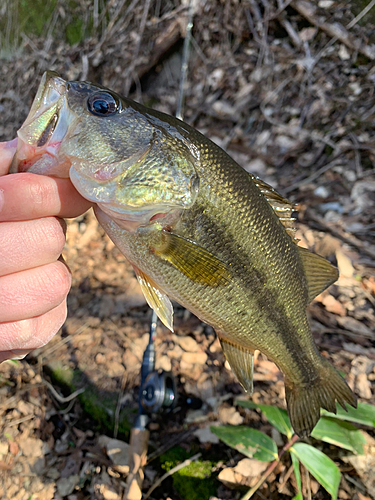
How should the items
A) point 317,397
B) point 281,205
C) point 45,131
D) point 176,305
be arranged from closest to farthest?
point 45,131, point 281,205, point 317,397, point 176,305

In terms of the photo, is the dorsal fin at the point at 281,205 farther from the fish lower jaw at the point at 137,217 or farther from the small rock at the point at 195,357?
the small rock at the point at 195,357

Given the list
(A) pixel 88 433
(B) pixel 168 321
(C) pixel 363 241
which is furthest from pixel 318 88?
(A) pixel 88 433

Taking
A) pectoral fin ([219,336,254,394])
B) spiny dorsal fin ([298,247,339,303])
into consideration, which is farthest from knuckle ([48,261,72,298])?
spiny dorsal fin ([298,247,339,303])

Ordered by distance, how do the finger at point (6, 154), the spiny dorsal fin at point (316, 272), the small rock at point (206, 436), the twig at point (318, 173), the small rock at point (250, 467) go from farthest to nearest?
the twig at point (318, 173) → the small rock at point (206, 436) → the small rock at point (250, 467) → the spiny dorsal fin at point (316, 272) → the finger at point (6, 154)

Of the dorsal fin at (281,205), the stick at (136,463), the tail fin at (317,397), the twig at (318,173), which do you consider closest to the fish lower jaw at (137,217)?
the dorsal fin at (281,205)

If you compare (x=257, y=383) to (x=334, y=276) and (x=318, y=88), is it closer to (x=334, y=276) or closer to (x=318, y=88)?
(x=334, y=276)

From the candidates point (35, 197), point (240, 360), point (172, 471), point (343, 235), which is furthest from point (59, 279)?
point (343, 235)

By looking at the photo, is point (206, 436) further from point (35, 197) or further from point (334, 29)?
point (334, 29)
